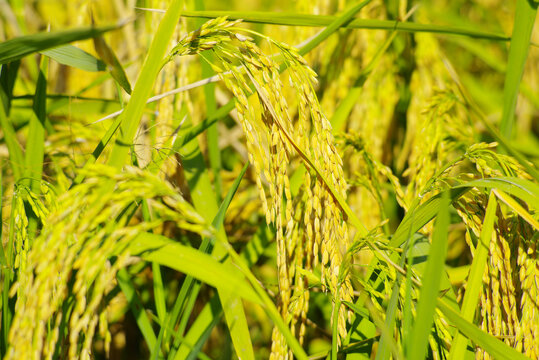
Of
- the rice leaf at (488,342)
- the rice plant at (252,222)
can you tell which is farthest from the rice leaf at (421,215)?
the rice leaf at (488,342)

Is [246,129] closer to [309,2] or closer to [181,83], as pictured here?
[181,83]

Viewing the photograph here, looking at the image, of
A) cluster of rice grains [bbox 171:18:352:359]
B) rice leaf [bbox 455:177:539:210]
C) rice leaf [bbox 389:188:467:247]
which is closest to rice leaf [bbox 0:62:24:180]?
cluster of rice grains [bbox 171:18:352:359]

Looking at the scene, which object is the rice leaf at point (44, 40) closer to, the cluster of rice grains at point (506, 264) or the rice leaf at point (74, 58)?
the rice leaf at point (74, 58)

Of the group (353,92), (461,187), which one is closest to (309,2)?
(353,92)

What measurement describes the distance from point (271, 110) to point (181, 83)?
1.48ft

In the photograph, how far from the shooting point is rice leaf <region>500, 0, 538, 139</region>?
103cm

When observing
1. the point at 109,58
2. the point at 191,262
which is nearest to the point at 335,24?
the point at 109,58

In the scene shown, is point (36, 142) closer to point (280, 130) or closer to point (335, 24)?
point (280, 130)

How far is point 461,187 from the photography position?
0.78 meters

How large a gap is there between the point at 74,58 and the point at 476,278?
29.6 inches

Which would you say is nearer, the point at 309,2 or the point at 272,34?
the point at 309,2

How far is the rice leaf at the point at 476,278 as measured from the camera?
29.8 inches

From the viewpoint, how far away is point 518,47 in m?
1.06

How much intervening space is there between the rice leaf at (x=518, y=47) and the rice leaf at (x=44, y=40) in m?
0.85
